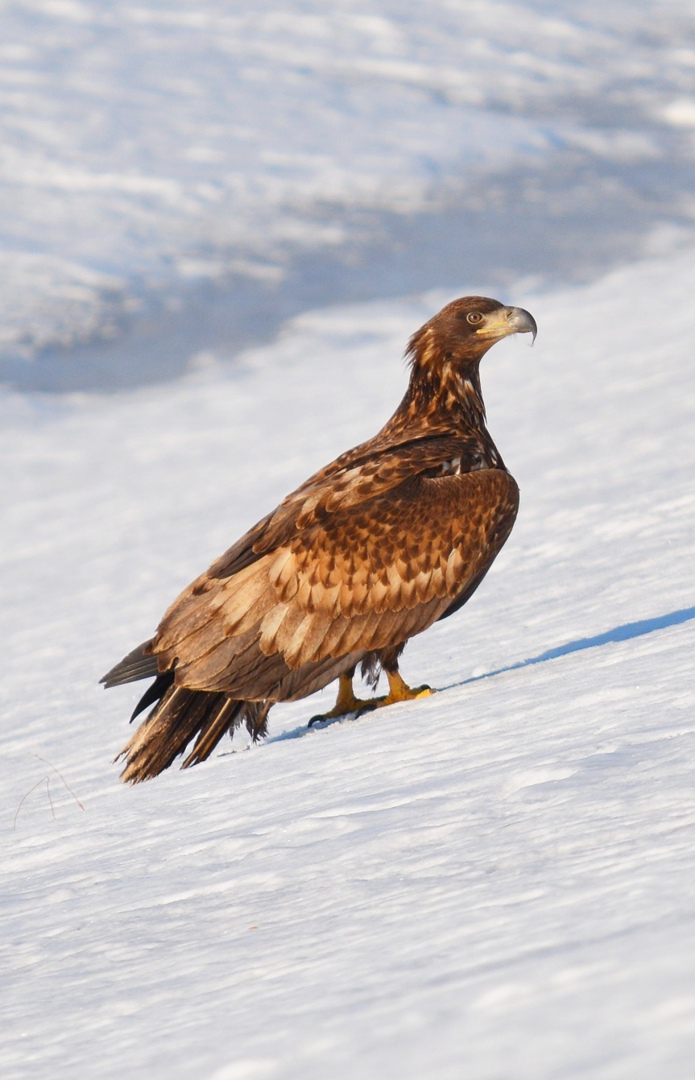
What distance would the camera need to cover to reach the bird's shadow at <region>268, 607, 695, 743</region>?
22.0 feet

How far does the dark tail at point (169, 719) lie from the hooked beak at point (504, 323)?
2062 millimetres

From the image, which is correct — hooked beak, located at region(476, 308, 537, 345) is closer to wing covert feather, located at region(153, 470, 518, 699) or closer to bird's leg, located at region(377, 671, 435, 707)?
wing covert feather, located at region(153, 470, 518, 699)

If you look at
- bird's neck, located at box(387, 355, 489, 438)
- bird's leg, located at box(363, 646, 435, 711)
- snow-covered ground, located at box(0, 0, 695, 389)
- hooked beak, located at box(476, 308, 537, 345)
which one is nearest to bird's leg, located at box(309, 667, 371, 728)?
bird's leg, located at box(363, 646, 435, 711)

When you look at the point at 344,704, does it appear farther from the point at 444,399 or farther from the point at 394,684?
the point at 444,399

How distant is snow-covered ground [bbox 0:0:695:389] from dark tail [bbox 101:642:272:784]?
53.1ft

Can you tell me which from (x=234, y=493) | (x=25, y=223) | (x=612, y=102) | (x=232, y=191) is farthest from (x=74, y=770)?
(x=612, y=102)

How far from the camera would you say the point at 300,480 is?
51.1 ft

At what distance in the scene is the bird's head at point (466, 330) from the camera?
746 centimetres

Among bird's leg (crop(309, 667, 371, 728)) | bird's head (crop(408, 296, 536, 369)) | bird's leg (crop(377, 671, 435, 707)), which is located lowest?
bird's leg (crop(309, 667, 371, 728))

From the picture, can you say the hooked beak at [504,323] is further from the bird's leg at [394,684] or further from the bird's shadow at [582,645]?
the bird's leg at [394,684]

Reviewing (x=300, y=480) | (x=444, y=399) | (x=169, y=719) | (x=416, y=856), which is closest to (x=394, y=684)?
(x=169, y=719)

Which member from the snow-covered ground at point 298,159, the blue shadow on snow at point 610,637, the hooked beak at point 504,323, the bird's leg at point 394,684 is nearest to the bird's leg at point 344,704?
the bird's leg at point 394,684

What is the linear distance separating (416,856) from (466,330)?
4114mm

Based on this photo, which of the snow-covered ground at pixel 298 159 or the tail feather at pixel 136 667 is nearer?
the tail feather at pixel 136 667
